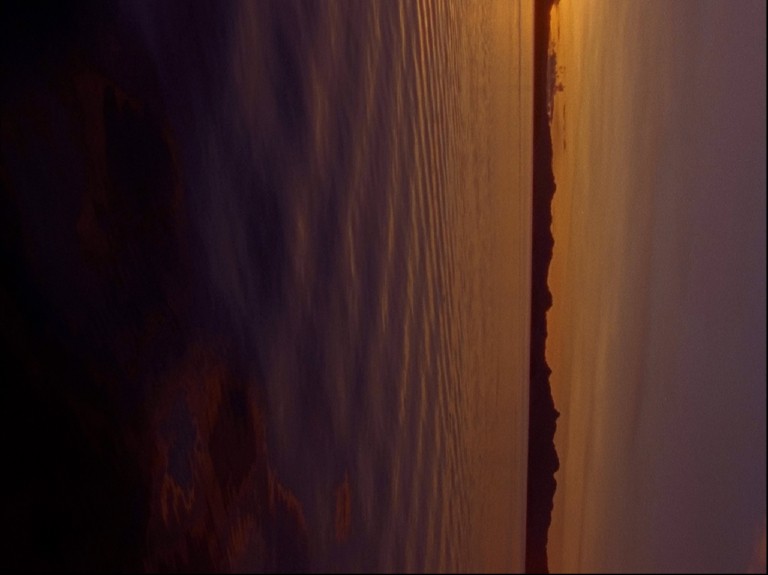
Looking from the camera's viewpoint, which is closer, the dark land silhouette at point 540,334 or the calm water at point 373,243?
the calm water at point 373,243

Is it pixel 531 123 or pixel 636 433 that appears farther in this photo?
pixel 636 433

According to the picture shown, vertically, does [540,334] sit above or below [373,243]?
below

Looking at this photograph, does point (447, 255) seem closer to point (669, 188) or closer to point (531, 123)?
point (531, 123)

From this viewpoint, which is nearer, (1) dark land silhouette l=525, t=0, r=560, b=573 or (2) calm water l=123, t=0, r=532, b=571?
(2) calm water l=123, t=0, r=532, b=571

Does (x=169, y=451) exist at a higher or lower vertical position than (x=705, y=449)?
higher

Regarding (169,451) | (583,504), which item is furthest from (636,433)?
(169,451)
